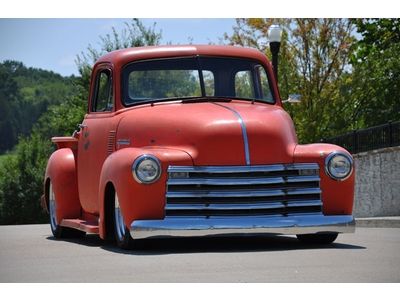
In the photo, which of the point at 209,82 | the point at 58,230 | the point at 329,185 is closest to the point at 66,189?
the point at 58,230

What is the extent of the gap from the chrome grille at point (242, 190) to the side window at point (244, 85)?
1.86 m

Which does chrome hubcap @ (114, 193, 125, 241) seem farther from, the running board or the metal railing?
the metal railing

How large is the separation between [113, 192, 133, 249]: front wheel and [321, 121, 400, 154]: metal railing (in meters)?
13.4

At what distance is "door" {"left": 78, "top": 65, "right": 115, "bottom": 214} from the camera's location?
12820 mm

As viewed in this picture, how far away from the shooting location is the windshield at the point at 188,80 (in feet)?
41.8

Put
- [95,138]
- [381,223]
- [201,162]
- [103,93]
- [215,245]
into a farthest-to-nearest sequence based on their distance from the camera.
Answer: [381,223], [103,93], [95,138], [215,245], [201,162]

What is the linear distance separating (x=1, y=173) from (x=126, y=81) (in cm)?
8110

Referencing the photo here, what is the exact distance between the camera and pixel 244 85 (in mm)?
13148

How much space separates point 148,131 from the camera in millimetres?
11844

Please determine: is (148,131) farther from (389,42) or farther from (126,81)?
(389,42)

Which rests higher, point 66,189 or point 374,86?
point 374,86

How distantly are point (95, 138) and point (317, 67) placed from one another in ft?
77.6

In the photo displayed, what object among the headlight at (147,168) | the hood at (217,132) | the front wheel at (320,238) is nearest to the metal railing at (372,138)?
the front wheel at (320,238)

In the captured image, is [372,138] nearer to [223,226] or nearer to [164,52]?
[164,52]
